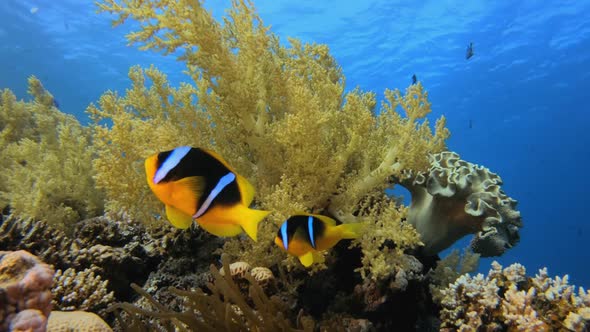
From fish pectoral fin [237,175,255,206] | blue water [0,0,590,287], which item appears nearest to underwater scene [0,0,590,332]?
fish pectoral fin [237,175,255,206]

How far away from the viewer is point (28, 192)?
4.60m

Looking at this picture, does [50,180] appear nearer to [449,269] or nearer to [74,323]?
[74,323]

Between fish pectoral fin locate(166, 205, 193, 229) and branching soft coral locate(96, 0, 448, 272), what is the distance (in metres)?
1.43

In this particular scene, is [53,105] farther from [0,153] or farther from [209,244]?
[209,244]

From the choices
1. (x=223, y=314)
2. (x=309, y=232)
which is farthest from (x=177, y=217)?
(x=223, y=314)

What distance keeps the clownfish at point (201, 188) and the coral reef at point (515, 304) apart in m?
2.51

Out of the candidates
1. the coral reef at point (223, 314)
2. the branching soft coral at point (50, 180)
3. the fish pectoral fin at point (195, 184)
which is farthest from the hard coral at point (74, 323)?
the branching soft coral at point (50, 180)

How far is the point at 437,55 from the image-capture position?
3203 centimetres

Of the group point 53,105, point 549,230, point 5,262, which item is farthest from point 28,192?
point 549,230

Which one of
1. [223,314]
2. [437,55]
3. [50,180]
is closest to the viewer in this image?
[223,314]

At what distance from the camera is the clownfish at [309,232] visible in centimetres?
215

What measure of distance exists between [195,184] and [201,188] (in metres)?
0.03

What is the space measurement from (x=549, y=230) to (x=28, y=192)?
117 meters

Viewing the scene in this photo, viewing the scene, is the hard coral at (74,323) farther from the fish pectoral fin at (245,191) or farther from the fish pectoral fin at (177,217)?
the fish pectoral fin at (245,191)
